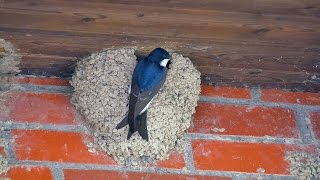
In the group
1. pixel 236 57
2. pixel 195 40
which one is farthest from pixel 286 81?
pixel 195 40

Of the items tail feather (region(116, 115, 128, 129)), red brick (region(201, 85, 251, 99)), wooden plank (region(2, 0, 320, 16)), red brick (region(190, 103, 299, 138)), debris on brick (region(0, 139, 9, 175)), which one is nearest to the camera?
wooden plank (region(2, 0, 320, 16))

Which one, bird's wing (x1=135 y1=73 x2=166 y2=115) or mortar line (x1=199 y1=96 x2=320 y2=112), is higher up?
bird's wing (x1=135 y1=73 x2=166 y2=115)

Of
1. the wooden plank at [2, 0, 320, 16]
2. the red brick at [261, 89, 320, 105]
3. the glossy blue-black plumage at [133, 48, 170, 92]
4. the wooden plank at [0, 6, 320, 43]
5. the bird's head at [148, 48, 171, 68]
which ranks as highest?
the wooden plank at [2, 0, 320, 16]

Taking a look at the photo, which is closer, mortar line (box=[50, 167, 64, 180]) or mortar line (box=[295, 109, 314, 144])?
mortar line (box=[50, 167, 64, 180])

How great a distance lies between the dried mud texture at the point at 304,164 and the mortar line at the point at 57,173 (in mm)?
764

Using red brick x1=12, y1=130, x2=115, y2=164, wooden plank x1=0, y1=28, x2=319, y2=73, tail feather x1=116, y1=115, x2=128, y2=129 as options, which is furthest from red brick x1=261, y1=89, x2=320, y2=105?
red brick x1=12, y1=130, x2=115, y2=164

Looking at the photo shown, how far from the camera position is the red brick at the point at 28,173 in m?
2.44

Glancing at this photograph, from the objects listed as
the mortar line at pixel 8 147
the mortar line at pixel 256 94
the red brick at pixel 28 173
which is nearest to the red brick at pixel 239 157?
the mortar line at pixel 256 94

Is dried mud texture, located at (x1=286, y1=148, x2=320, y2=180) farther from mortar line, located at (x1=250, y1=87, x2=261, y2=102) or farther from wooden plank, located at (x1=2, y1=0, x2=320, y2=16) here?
wooden plank, located at (x1=2, y1=0, x2=320, y2=16)

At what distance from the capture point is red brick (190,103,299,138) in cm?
270

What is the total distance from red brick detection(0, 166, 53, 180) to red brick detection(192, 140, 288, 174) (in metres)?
0.49

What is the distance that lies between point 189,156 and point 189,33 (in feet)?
1.35

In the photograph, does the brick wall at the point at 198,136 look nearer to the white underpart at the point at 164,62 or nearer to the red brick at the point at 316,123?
the red brick at the point at 316,123

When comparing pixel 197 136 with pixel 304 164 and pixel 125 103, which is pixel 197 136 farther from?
pixel 304 164
